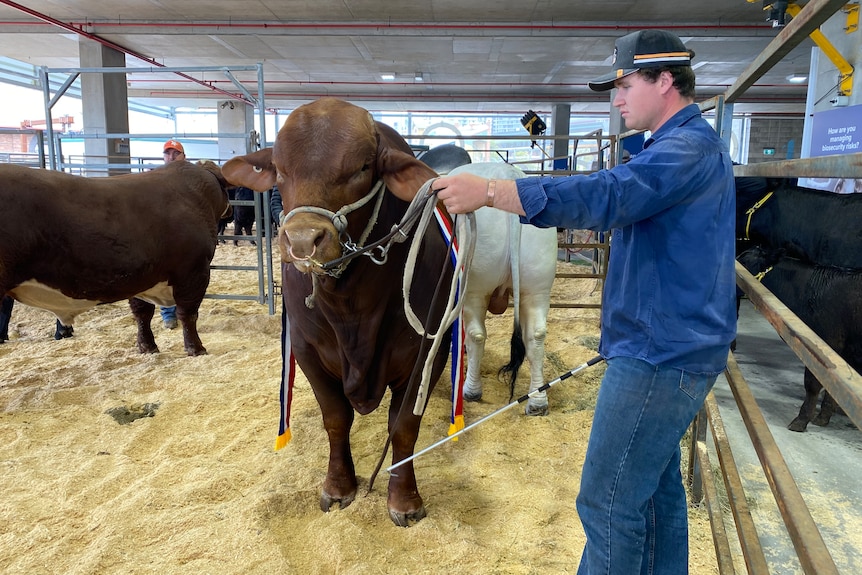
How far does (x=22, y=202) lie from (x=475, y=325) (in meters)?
2.88

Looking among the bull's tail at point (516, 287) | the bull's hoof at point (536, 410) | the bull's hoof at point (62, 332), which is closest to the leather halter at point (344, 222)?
the bull's tail at point (516, 287)

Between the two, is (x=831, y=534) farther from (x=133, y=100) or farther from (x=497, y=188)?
(x=133, y=100)

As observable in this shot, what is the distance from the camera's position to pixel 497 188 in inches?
55.6

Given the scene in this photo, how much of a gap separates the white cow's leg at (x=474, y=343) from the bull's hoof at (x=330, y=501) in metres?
1.38

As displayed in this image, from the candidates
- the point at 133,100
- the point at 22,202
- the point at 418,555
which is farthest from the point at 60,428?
the point at 133,100

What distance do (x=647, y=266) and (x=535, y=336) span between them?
224 centimetres

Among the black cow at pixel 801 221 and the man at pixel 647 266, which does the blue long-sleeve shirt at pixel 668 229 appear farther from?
the black cow at pixel 801 221

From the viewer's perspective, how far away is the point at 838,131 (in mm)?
4605

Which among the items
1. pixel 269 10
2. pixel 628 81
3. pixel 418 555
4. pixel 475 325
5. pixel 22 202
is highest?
pixel 269 10

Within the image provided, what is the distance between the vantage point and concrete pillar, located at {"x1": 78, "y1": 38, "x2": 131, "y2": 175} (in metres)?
10.9

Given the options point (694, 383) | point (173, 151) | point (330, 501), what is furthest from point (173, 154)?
point (694, 383)

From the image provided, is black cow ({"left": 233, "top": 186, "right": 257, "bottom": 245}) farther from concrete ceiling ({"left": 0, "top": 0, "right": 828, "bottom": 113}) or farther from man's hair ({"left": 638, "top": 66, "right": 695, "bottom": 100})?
man's hair ({"left": 638, "top": 66, "right": 695, "bottom": 100})

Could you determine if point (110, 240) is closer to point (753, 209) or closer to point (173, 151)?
point (173, 151)

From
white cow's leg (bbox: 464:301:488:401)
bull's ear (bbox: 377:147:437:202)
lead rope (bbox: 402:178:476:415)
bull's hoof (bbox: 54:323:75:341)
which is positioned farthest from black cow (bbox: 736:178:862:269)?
bull's hoof (bbox: 54:323:75:341)
